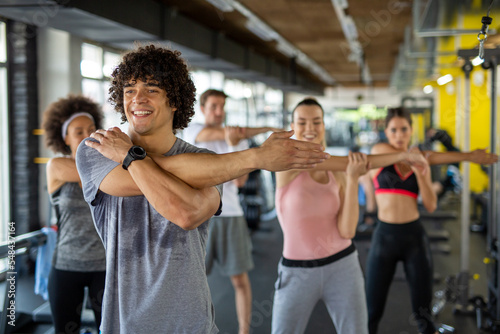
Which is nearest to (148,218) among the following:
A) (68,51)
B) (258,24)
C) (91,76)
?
(68,51)

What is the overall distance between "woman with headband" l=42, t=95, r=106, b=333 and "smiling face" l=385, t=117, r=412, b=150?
1.92 m

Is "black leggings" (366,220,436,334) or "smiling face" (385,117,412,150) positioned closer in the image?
"black leggings" (366,220,436,334)

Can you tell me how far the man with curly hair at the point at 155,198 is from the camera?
1.22 meters

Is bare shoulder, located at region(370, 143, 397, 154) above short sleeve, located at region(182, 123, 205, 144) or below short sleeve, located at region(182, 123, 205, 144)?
below

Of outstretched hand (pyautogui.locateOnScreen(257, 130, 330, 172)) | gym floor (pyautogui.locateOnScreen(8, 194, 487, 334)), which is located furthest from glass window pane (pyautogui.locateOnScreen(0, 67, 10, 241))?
outstretched hand (pyautogui.locateOnScreen(257, 130, 330, 172))

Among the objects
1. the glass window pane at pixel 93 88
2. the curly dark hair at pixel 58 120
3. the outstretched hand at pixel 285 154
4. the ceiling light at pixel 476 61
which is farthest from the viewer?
the glass window pane at pixel 93 88

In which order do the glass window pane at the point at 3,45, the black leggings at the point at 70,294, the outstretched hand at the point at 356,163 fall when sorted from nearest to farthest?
the outstretched hand at the point at 356,163 < the black leggings at the point at 70,294 < the glass window pane at the point at 3,45

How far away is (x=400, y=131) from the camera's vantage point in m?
2.96

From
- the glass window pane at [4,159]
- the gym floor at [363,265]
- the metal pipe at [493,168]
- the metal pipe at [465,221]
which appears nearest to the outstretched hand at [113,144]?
the gym floor at [363,265]

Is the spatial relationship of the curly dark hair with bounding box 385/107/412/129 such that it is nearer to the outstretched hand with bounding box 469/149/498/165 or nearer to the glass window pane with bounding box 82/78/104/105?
the outstretched hand with bounding box 469/149/498/165

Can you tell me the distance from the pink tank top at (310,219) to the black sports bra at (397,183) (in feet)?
2.76

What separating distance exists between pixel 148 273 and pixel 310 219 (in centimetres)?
97

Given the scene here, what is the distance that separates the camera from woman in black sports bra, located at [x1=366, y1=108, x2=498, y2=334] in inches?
104

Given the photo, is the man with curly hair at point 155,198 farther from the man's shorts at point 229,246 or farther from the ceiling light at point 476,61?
the ceiling light at point 476,61
